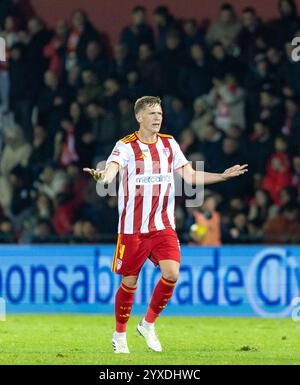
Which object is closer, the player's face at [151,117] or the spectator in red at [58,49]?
the player's face at [151,117]

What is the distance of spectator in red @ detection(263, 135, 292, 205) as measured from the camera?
657 inches

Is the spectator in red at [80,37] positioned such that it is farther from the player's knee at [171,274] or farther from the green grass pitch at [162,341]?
the player's knee at [171,274]

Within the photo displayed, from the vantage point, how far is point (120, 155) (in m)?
10.2

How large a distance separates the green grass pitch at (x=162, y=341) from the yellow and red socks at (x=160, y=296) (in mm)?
322

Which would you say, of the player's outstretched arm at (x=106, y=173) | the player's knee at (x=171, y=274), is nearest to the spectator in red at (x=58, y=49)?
the player's outstretched arm at (x=106, y=173)

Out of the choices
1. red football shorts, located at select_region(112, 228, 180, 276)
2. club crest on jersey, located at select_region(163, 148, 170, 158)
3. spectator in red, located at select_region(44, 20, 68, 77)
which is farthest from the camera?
spectator in red, located at select_region(44, 20, 68, 77)

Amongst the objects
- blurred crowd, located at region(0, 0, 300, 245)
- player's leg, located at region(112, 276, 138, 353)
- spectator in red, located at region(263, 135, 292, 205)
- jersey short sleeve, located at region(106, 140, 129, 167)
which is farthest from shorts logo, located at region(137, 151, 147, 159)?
spectator in red, located at region(263, 135, 292, 205)

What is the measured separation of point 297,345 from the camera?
1123 cm

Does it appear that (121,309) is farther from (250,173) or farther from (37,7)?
(37,7)

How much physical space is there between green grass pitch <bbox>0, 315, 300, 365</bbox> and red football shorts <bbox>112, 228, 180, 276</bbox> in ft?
2.50

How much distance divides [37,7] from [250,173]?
5318 mm

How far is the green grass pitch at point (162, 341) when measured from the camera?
9891 millimetres

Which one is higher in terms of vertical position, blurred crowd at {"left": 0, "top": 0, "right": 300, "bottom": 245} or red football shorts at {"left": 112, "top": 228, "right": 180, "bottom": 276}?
blurred crowd at {"left": 0, "top": 0, "right": 300, "bottom": 245}

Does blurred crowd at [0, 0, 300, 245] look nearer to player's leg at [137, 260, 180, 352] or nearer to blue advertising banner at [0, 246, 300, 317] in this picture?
blue advertising banner at [0, 246, 300, 317]
